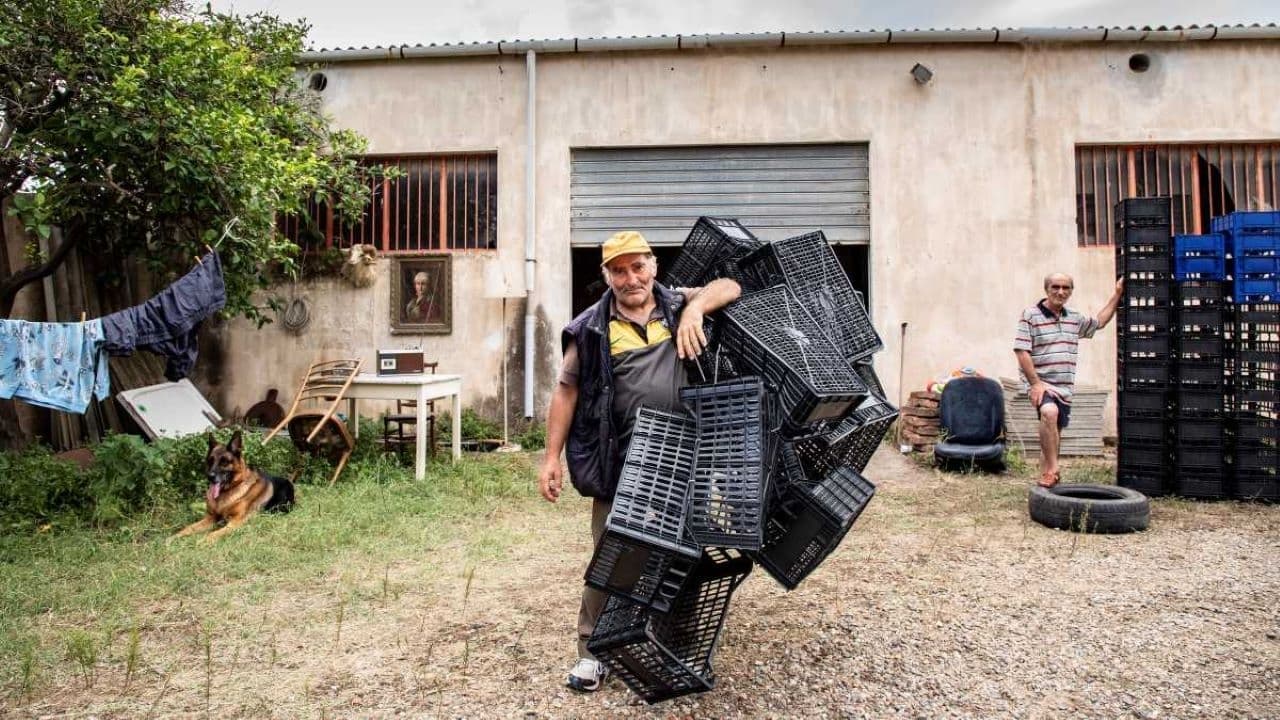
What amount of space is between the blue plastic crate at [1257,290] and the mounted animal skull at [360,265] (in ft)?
31.8

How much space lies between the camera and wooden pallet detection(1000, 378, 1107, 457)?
895 centimetres

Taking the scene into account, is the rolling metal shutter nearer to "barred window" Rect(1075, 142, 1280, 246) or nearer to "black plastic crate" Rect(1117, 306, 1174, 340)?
"barred window" Rect(1075, 142, 1280, 246)

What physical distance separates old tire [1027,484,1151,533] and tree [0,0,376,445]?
23.8ft

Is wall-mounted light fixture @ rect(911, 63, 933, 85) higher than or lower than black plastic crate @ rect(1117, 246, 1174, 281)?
higher

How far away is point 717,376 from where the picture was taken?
9.79 ft

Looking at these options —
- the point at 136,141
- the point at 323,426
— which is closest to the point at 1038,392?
the point at 323,426

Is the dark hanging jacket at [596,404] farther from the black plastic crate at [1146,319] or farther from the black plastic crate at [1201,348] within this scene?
the black plastic crate at [1201,348]

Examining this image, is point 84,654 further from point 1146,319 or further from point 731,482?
point 1146,319

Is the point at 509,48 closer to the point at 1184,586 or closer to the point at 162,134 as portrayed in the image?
the point at 162,134

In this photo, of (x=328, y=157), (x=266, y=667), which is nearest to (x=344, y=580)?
(x=266, y=667)

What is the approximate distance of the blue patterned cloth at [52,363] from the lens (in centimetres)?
534

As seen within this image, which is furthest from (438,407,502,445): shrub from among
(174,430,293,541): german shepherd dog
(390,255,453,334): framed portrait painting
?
(174,430,293,541): german shepherd dog

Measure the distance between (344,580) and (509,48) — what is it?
8.00 m

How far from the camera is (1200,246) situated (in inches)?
260
